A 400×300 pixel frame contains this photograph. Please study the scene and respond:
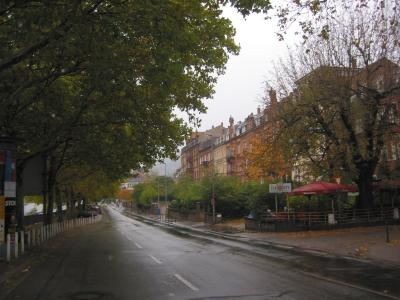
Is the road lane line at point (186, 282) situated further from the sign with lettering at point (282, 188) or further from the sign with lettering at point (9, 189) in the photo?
the sign with lettering at point (282, 188)

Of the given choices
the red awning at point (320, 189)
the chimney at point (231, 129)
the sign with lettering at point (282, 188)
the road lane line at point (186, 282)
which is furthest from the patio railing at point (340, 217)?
the chimney at point (231, 129)

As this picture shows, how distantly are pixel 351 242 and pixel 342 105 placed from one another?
994cm

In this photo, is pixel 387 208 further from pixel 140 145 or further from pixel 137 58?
pixel 137 58

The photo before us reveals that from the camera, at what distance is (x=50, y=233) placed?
3294cm

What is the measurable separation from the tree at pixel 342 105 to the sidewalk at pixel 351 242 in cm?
440

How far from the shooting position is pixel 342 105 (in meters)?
30.7

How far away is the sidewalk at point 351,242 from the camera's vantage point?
18.5 metres

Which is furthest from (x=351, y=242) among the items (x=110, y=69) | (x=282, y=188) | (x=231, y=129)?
(x=231, y=129)

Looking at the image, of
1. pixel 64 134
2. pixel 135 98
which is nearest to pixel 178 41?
pixel 135 98

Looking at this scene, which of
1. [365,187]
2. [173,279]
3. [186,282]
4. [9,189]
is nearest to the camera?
[186,282]

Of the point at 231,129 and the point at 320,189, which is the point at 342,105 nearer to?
the point at 320,189

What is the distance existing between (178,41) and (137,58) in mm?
2812

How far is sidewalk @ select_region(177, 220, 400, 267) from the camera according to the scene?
1852 cm

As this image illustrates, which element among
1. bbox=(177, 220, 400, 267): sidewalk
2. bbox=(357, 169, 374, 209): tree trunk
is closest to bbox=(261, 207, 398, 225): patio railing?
bbox=(357, 169, 374, 209): tree trunk
